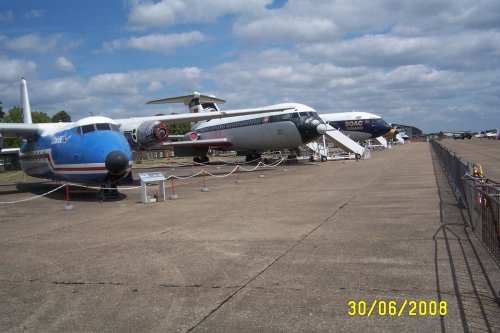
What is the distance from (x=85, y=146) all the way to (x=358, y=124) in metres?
34.3

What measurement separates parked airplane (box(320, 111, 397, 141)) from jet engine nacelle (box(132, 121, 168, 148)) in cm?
2751

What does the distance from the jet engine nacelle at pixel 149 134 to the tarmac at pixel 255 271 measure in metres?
8.29

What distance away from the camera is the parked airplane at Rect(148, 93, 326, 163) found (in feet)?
97.5

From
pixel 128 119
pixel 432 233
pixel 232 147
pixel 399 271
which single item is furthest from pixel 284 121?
pixel 399 271

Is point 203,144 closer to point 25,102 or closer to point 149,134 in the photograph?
point 25,102

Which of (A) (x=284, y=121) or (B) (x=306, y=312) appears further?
(A) (x=284, y=121)

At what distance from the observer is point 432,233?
7.98m

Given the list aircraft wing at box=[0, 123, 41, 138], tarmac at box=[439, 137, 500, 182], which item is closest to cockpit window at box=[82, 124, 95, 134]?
aircraft wing at box=[0, 123, 41, 138]

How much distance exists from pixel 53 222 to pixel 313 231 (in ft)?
22.0

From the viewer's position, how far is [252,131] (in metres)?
32.8

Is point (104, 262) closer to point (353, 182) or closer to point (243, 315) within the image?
point (243, 315)

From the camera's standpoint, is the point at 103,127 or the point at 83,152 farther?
the point at 103,127

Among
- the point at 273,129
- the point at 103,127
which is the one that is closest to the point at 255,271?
the point at 103,127

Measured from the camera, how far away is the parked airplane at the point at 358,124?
45.2 metres
